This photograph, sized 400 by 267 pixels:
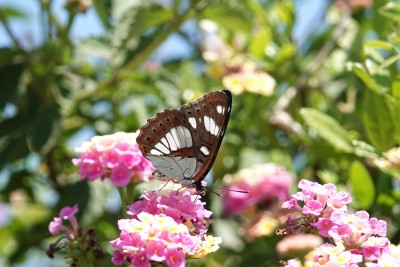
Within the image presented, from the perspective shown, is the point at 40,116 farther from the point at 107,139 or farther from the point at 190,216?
the point at 190,216

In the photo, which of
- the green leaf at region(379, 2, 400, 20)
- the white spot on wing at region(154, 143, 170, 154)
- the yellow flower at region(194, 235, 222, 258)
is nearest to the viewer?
the yellow flower at region(194, 235, 222, 258)

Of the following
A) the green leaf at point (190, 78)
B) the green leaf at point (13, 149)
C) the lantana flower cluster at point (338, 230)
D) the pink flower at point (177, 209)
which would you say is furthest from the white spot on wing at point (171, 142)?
the green leaf at point (190, 78)

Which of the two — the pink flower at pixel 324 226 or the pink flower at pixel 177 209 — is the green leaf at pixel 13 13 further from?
the pink flower at pixel 324 226

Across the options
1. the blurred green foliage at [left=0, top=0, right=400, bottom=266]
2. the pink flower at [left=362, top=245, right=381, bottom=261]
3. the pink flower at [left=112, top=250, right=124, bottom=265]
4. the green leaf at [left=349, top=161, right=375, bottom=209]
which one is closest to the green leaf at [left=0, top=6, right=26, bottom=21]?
the blurred green foliage at [left=0, top=0, right=400, bottom=266]

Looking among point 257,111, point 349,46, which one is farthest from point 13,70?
point 349,46

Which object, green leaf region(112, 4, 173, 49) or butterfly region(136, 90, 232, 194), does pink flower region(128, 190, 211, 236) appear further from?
green leaf region(112, 4, 173, 49)
